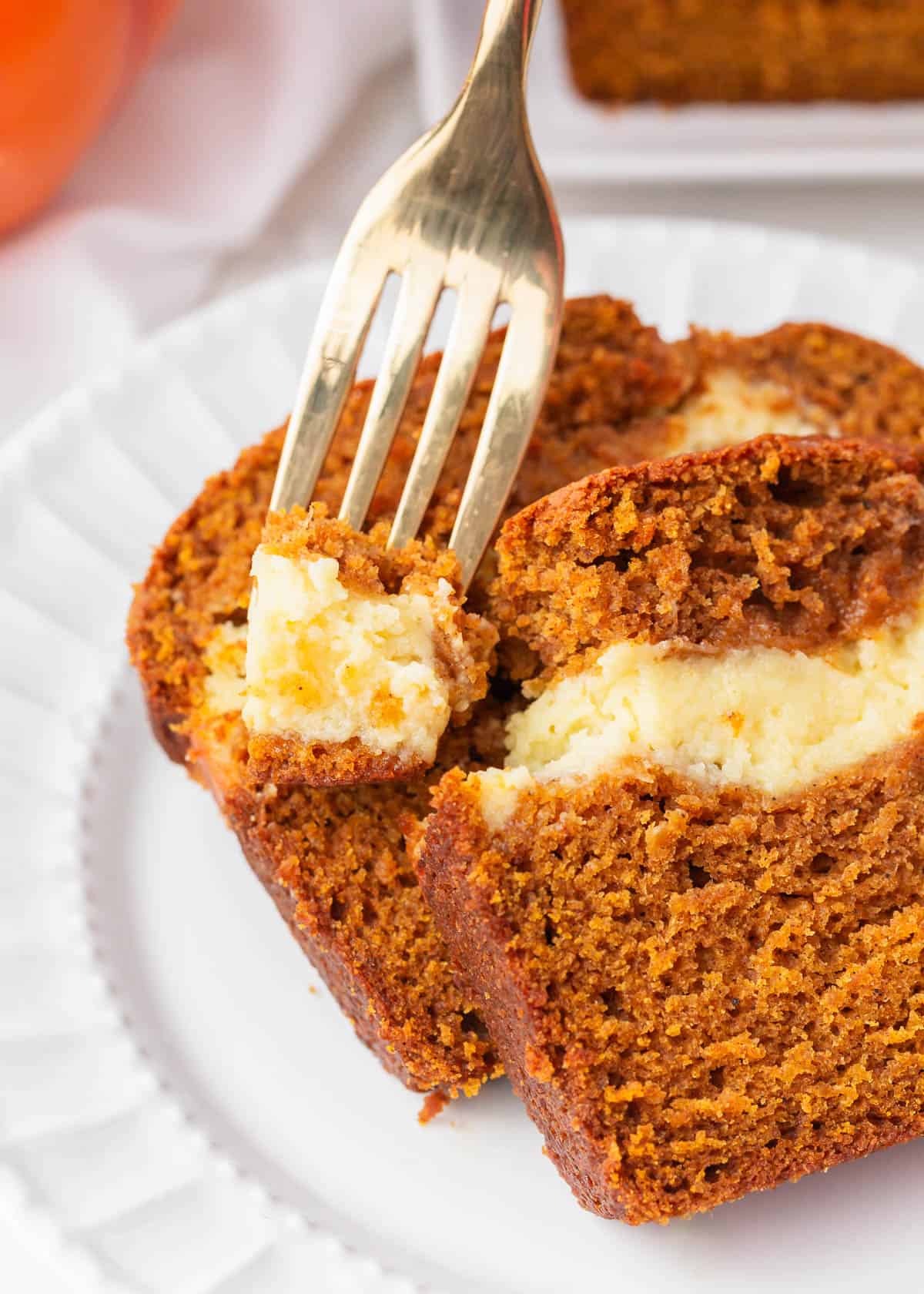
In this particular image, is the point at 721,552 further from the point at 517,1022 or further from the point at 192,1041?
the point at 192,1041

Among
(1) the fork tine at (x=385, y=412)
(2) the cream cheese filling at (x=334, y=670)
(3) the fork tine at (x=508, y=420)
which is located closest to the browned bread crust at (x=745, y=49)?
(3) the fork tine at (x=508, y=420)

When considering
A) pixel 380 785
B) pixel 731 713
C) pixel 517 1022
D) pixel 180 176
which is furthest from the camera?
pixel 180 176

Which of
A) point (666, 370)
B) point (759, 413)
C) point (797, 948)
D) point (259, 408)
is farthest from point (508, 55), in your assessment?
point (797, 948)

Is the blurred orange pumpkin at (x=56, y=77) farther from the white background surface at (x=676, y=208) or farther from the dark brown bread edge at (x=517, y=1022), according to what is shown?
the dark brown bread edge at (x=517, y=1022)

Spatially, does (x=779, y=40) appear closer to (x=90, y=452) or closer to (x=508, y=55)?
(x=508, y=55)

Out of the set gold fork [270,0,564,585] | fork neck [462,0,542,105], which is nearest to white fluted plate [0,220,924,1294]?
gold fork [270,0,564,585]

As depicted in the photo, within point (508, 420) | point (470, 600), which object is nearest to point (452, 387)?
point (508, 420)

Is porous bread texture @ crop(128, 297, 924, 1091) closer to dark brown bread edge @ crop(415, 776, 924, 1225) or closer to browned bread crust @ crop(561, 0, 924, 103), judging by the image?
dark brown bread edge @ crop(415, 776, 924, 1225)

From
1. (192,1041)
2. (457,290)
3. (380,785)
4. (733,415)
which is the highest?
(457,290)
